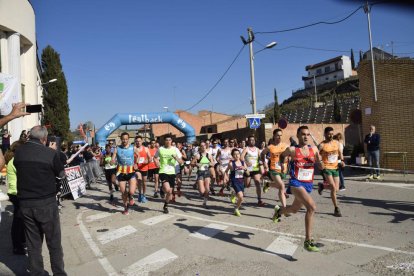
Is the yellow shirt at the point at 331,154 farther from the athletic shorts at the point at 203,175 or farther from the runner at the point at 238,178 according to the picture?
the athletic shorts at the point at 203,175


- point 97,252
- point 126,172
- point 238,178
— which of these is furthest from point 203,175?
point 97,252

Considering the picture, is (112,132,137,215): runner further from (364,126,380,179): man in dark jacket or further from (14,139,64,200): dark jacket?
(364,126,380,179): man in dark jacket

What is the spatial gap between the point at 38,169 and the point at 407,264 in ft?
16.4

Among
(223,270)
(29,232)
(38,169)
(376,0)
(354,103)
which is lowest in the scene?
(223,270)

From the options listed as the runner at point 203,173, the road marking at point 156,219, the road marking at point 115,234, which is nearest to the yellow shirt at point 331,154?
the runner at point 203,173

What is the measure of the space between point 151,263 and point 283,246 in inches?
85.2

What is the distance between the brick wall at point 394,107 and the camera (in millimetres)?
14422

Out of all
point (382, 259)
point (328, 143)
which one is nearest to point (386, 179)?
point (328, 143)

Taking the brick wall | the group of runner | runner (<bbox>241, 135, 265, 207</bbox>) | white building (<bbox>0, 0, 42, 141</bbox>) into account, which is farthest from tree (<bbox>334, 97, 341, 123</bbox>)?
runner (<bbox>241, 135, 265, 207</bbox>)

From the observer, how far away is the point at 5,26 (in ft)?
71.2

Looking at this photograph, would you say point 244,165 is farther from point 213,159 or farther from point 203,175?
point 213,159

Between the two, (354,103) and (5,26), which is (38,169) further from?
(354,103)

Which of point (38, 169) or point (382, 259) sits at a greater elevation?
point (38, 169)

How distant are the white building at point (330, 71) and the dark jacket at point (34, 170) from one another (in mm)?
86495
